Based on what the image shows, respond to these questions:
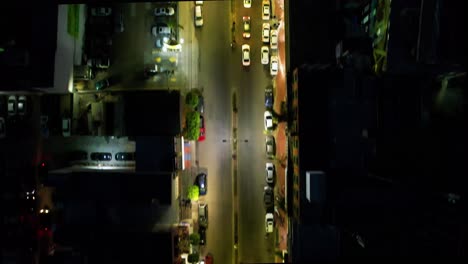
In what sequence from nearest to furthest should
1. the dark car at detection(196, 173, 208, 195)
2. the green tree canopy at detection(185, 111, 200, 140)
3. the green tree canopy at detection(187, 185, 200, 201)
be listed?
the green tree canopy at detection(185, 111, 200, 140), the green tree canopy at detection(187, 185, 200, 201), the dark car at detection(196, 173, 208, 195)

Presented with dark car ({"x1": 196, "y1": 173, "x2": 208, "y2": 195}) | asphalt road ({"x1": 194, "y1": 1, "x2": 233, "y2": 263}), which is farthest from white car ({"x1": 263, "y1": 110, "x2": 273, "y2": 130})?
dark car ({"x1": 196, "y1": 173, "x2": 208, "y2": 195})

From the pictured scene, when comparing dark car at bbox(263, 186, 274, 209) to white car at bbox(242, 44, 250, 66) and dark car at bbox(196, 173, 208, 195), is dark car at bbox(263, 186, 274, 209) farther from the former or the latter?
white car at bbox(242, 44, 250, 66)

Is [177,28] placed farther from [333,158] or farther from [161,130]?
[333,158]

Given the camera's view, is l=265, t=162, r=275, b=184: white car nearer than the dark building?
No

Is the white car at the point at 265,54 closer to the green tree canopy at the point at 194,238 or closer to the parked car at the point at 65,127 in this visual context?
the green tree canopy at the point at 194,238

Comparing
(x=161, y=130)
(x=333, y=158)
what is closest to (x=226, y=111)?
(x=161, y=130)

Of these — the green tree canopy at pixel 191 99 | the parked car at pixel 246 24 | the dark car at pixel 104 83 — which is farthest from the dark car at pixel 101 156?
the parked car at pixel 246 24
